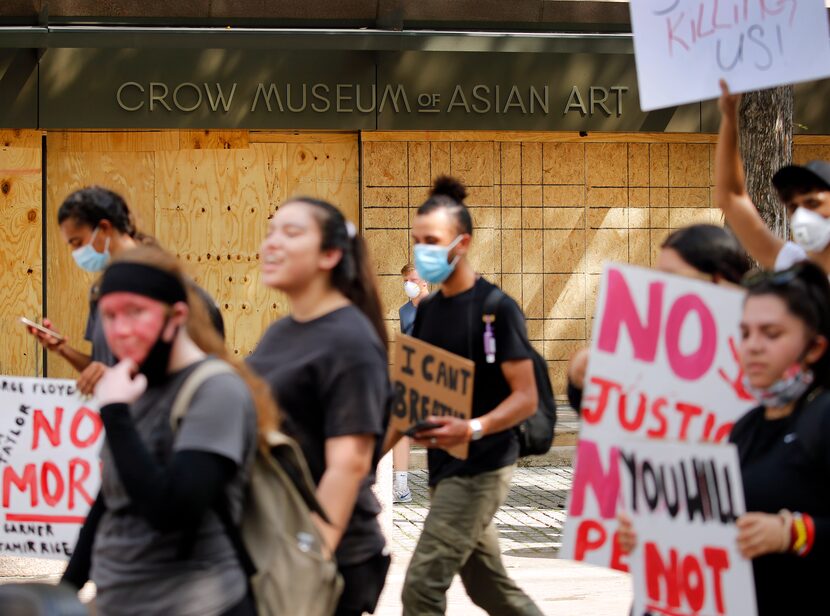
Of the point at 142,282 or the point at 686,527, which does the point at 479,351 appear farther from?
the point at 142,282

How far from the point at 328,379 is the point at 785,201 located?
5.59 feet

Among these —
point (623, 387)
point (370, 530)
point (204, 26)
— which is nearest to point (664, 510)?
point (623, 387)

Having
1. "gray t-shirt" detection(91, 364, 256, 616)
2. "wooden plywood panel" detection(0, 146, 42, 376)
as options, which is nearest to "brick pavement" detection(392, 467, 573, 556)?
"wooden plywood panel" detection(0, 146, 42, 376)

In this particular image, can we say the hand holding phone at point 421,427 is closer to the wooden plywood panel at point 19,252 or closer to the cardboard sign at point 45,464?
the cardboard sign at point 45,464

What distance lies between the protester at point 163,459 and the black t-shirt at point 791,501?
120 cm

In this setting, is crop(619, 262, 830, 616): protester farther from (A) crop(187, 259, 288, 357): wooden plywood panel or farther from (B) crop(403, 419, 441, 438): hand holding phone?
(A) crop(187, 259, 288, 357): wooden plywood panel

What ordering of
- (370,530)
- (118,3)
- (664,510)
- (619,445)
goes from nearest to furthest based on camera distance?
1. (664,510)
2. (619,445)
3. (370,530)
4. (118,3)

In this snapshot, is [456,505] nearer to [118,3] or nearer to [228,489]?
[228,489]

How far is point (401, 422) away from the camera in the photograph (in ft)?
17.4

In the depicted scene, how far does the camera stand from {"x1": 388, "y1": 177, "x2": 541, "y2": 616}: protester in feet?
16.8

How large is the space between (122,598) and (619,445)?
1.33m

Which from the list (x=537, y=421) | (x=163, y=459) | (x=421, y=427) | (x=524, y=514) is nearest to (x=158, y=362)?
(x=163, y=459)

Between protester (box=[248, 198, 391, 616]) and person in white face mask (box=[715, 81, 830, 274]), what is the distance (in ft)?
4.14

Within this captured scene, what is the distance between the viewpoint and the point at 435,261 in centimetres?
544
